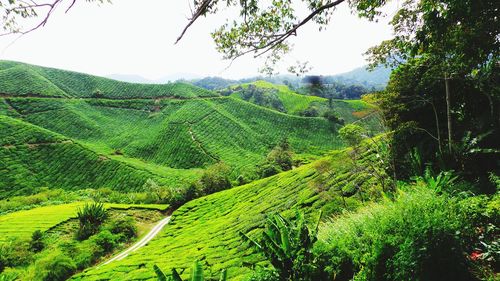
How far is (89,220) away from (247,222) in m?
22.1

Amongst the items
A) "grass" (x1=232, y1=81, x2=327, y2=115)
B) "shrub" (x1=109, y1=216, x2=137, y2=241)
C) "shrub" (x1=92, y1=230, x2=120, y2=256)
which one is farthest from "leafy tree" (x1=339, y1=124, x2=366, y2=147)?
"grass" (x1=232, y1=81, x2=327, y2=115)

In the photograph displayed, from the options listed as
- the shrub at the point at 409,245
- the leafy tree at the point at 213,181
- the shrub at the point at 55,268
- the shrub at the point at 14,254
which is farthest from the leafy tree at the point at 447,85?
the leafy tree at the point at 213,181

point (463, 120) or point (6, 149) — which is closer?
point (463, 120)

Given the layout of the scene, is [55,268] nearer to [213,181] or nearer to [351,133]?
[351,133]

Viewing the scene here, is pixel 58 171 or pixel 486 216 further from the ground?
pixel 486 216

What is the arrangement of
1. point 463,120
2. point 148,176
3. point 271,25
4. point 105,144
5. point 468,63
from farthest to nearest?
point 105,144 < point 148,176 < point 463,120 < point 271,25 < point 468,63

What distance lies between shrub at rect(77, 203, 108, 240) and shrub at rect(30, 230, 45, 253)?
3399mm

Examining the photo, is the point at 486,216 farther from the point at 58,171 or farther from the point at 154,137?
the point at 154,137

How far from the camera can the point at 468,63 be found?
734 centimetres

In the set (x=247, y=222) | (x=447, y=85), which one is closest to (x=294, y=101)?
(x=247, y=222)

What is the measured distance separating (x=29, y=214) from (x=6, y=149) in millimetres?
39706

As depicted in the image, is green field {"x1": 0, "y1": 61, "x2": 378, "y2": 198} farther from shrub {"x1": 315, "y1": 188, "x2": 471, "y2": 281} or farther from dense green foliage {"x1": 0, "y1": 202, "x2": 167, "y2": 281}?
shrub {"x1": 315, "y1": 188, "x2": 471, "y2": 281}

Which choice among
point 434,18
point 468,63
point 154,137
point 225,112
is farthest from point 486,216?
point 225,112

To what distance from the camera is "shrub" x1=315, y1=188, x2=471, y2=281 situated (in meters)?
5.61
